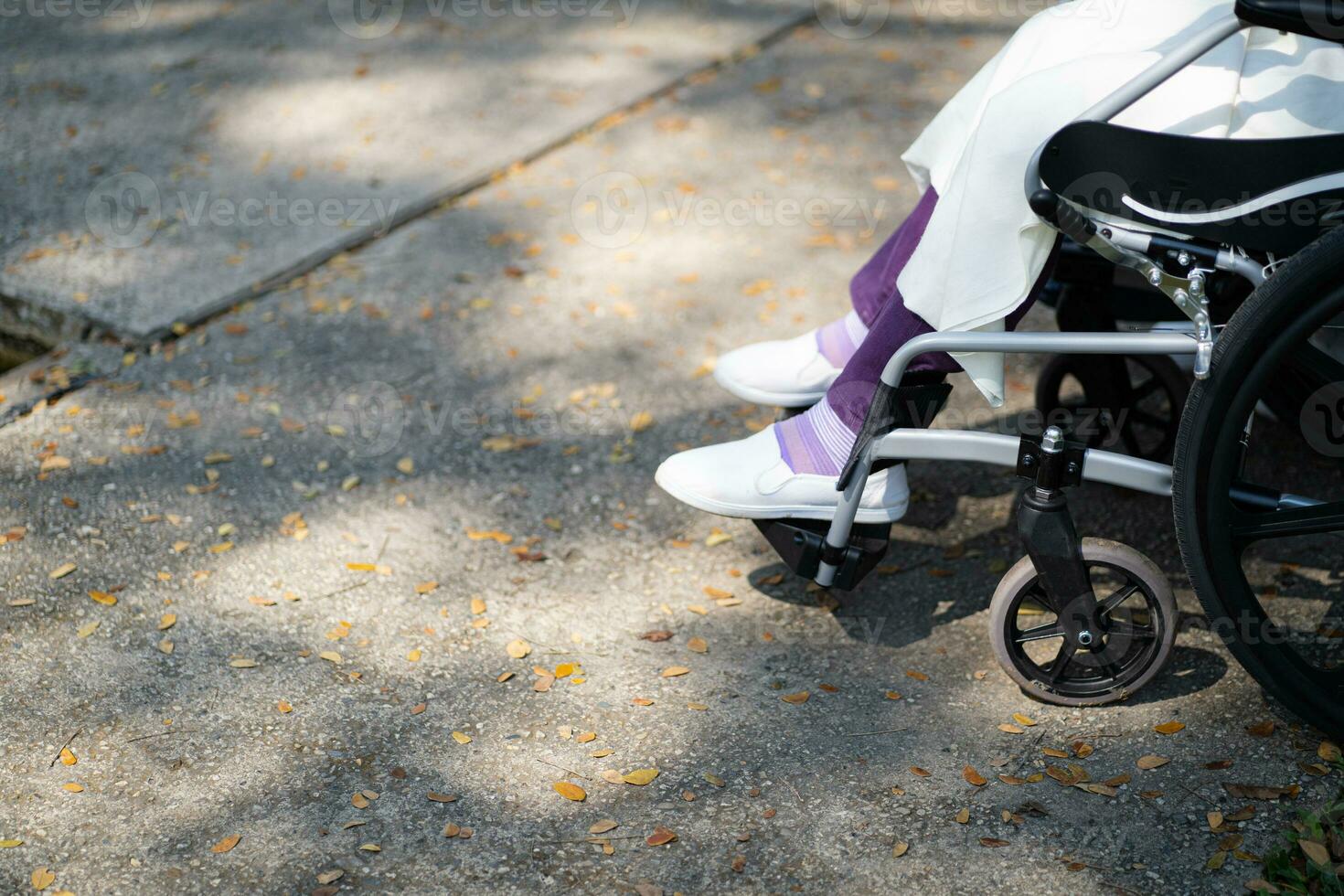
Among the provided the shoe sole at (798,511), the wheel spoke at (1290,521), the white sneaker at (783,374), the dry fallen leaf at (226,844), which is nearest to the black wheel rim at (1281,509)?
the wheel spoke at (1290,521)

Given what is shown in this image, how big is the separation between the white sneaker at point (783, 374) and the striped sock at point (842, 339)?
14 millimetres

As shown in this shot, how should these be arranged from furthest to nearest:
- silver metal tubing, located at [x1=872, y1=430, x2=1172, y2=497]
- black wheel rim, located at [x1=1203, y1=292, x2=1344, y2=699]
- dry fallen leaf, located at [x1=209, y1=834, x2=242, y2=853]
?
silver metal tubing, located at [x1=872, y1=430, x2=1172, y2=497] < dry fallen leaf, located at [x1=209, y1=834, x2=242, y2=853] < black wheel rim, located at [x1=1203, y1=292, x2=1344, y2=699]

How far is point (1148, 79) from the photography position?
1887 millimetres

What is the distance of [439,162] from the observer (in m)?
4.22

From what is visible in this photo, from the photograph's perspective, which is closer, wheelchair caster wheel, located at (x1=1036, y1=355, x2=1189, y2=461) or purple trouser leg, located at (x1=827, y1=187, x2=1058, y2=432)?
purple trouser leg, located at (x1=827, y1=187, x2=1058, y2=432)

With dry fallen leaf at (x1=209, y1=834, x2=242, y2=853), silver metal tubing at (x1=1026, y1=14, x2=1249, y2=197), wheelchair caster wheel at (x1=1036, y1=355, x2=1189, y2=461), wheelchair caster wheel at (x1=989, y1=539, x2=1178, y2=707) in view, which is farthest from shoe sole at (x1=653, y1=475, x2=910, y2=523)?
dry fallen leaf at (x1=209, y1=834, x2=242, y2=853)

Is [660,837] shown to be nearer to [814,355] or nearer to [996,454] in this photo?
[996,454]

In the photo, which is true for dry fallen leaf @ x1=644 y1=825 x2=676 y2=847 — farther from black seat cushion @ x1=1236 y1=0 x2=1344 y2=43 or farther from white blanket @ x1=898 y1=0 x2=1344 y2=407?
black seat cushion @ x1=1236 y1=0 x2=1344 y2=43

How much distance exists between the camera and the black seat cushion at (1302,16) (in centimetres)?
169

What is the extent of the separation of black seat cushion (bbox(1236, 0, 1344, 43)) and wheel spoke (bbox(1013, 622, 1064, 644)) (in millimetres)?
1023

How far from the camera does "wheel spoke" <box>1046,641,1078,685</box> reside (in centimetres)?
215

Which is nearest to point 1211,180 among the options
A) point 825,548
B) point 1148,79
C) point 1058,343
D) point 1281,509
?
point 1148,79

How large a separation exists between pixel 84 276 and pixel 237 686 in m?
1.86

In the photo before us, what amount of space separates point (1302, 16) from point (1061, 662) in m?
1.11
